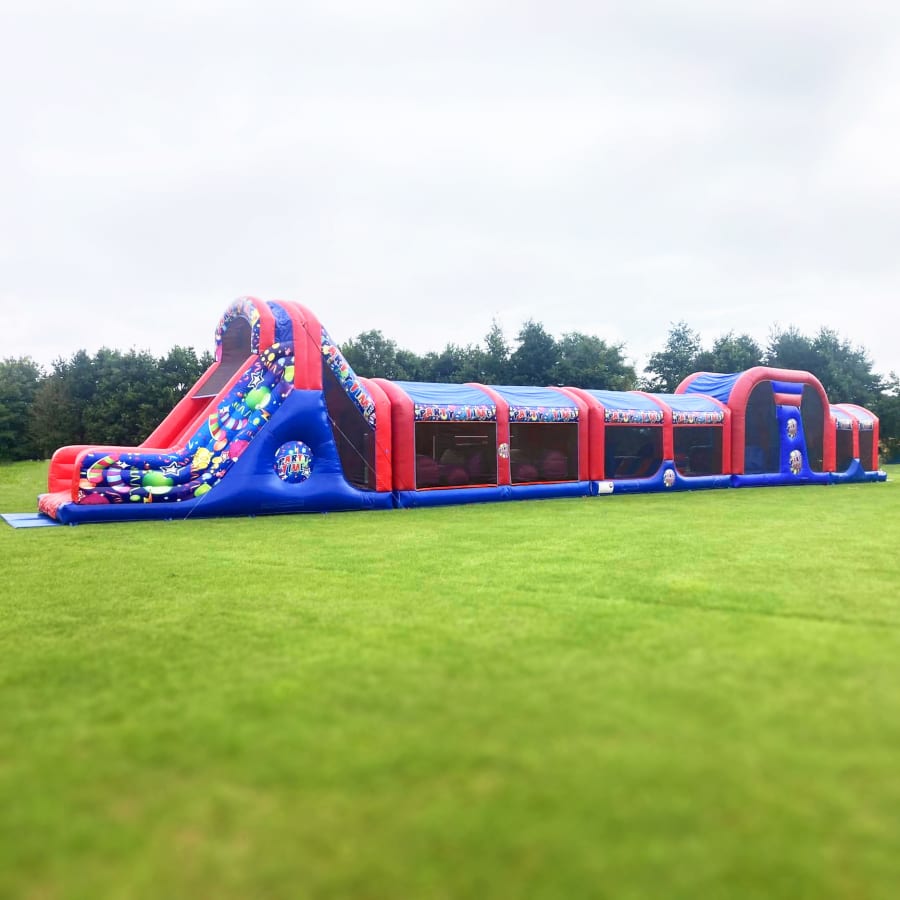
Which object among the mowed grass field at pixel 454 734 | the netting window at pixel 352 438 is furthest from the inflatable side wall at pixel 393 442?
the mowed grass field at pixel 454 734

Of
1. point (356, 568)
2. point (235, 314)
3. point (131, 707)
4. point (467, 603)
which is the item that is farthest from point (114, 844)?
point (235, 314)

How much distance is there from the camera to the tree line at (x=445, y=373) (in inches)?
1017

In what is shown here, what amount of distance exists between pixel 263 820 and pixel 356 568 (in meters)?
3.54

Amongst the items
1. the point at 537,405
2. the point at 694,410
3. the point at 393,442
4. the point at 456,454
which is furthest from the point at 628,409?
the point at 393,442

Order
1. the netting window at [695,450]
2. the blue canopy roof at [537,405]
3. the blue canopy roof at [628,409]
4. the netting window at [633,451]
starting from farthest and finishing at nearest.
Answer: the netting window at [695,450]
the netting window at [633,451]
the blue canopy roof at [628,409]
the blue canopy roof at [537,405]

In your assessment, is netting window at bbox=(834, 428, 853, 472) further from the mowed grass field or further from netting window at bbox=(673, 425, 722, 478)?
the mowed grass field

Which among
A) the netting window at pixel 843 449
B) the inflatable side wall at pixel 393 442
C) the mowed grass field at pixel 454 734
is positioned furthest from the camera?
the netting window at pixel 843 449

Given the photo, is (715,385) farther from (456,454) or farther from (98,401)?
(98,401)

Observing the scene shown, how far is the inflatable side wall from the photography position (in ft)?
29.3

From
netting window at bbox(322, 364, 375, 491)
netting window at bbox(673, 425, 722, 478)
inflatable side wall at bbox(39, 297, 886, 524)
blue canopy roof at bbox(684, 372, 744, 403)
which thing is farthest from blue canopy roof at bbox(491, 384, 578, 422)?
blue canopy roof at bbox(684, 372, 744, 403)

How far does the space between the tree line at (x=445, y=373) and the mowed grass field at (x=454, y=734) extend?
22669 millimetres

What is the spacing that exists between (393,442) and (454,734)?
27.4 feet

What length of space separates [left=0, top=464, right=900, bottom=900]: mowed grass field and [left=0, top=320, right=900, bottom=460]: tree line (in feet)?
74.4

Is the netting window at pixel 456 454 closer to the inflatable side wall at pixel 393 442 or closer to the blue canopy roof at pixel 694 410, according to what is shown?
the inflatable side wall at pixel 393 442
